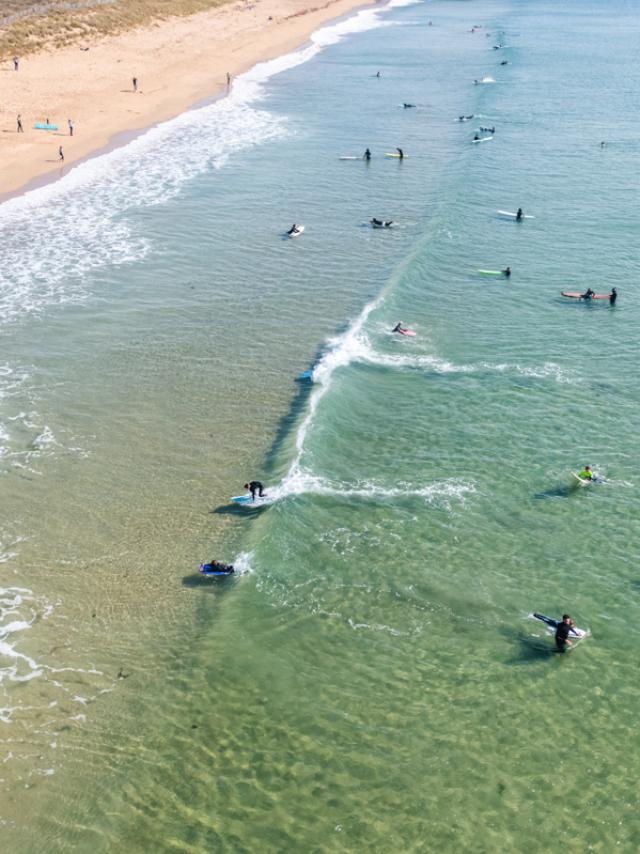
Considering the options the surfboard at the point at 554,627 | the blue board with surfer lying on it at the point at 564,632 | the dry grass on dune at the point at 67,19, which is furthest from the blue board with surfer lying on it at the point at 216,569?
the dry grass on dune at the point at 67,19

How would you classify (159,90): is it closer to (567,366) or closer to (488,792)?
(567,366)

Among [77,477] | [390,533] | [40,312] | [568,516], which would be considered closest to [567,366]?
[568,516]

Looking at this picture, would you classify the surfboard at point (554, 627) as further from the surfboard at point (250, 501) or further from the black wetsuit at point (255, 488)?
the black wetsuit at point (255, 488)

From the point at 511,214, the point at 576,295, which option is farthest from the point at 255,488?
the point at 511,214

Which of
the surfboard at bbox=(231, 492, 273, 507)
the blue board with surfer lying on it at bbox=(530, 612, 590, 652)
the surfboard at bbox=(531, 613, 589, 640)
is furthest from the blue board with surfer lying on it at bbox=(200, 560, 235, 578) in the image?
the blue board with surfer lying on it at bbox=(530, 612, 590, 652)

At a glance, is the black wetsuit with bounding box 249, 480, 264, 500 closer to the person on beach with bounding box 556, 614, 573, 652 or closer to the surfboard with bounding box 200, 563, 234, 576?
the surfboard with bounding box 200, 563, 234, 576

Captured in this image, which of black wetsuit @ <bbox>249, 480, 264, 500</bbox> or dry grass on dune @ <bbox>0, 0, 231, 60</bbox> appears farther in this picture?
dry grass on dune @ <bbox>0, 0, 231, 60</bbox>
